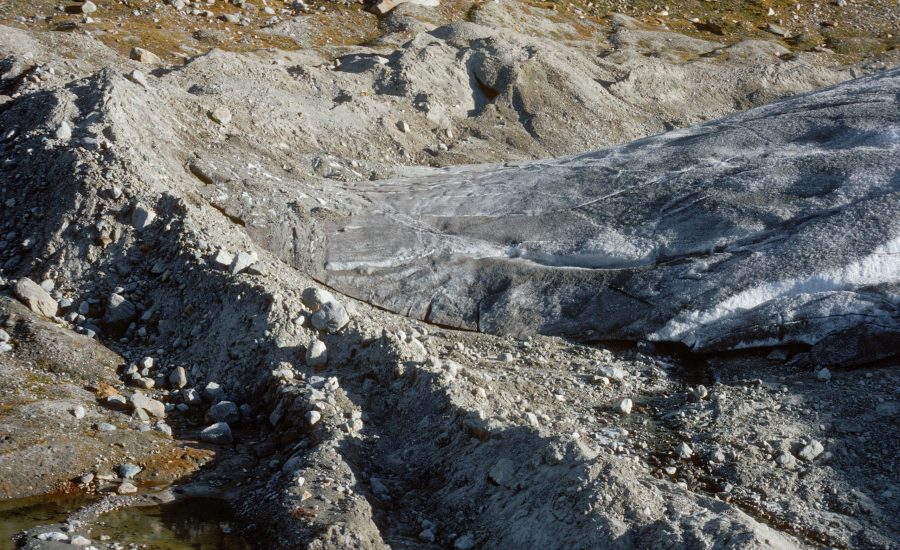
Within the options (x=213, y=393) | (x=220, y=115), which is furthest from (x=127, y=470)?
(x=220, y=115)

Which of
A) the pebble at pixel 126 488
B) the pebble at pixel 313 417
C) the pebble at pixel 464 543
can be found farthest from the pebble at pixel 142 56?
the pebble at pixel 464 543

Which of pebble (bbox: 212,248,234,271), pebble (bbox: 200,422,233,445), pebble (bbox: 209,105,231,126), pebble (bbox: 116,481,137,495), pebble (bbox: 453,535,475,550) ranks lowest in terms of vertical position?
pebble (bbox: 200,422,233,445)

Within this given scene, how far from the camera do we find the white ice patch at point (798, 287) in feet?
40.9

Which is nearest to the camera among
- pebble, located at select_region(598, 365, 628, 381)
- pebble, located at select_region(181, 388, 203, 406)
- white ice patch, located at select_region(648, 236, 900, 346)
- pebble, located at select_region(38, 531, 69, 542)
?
pebble, located at select_region(38, 531, 69, 542)

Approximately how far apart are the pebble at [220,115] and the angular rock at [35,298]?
4.60 metres

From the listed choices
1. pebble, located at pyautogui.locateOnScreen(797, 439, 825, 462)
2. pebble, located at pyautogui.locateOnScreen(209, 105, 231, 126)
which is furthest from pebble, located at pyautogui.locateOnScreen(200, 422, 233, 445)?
pebble, located at pyautogui.locateOnScreen(209, 105, 231, 126)

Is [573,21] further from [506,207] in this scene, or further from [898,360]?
[898,360]

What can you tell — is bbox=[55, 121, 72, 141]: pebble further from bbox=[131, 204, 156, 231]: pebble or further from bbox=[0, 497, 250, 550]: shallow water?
bbox=[0, 497, 250, 550]: shallow water

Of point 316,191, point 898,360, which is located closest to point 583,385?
point 898,360

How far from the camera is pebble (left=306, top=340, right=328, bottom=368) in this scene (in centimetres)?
1059

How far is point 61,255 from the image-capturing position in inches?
472

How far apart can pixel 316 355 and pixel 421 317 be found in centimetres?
268

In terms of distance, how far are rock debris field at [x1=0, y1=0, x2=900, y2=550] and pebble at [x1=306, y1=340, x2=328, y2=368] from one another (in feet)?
0.11

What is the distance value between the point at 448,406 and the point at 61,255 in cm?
→ 564
